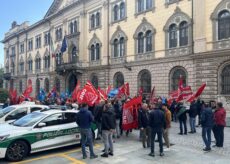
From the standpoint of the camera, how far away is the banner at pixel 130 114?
11.8 metres

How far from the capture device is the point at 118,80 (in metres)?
31.0

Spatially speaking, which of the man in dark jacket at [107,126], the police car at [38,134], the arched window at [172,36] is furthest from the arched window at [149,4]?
the man in dark jacket at [107,126]

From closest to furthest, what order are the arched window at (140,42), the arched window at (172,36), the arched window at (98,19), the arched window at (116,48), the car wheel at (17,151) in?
the car wheel at (17,151) → the arched window at (172,36) → the arched window at (140,42) → the arched window at (116,48) → the arched window at (98,19)

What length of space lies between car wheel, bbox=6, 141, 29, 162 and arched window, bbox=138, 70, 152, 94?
18.6 meters

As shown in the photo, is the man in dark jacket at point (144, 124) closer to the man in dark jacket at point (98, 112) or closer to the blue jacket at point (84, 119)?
the man in dark jacket at point (98, 112)

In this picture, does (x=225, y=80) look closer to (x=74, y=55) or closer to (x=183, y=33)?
(x=183, y=33)

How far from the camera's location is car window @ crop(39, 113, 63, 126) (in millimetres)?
10172

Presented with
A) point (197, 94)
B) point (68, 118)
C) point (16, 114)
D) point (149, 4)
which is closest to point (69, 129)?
point (68, 118)

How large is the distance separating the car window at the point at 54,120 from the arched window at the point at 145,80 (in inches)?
674

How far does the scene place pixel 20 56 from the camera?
182 feet

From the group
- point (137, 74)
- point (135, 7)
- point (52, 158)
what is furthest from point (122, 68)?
point (52, 158)

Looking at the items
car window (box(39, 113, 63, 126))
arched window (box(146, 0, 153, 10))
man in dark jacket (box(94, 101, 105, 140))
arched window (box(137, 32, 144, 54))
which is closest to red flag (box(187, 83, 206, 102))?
man in dark jacket (box(94, 101, 105, 140))

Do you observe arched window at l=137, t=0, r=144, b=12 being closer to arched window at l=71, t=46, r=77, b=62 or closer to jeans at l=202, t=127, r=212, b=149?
arched window at l=71, t=46, r=77, b=62

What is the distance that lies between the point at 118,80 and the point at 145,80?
4375 millimetres
